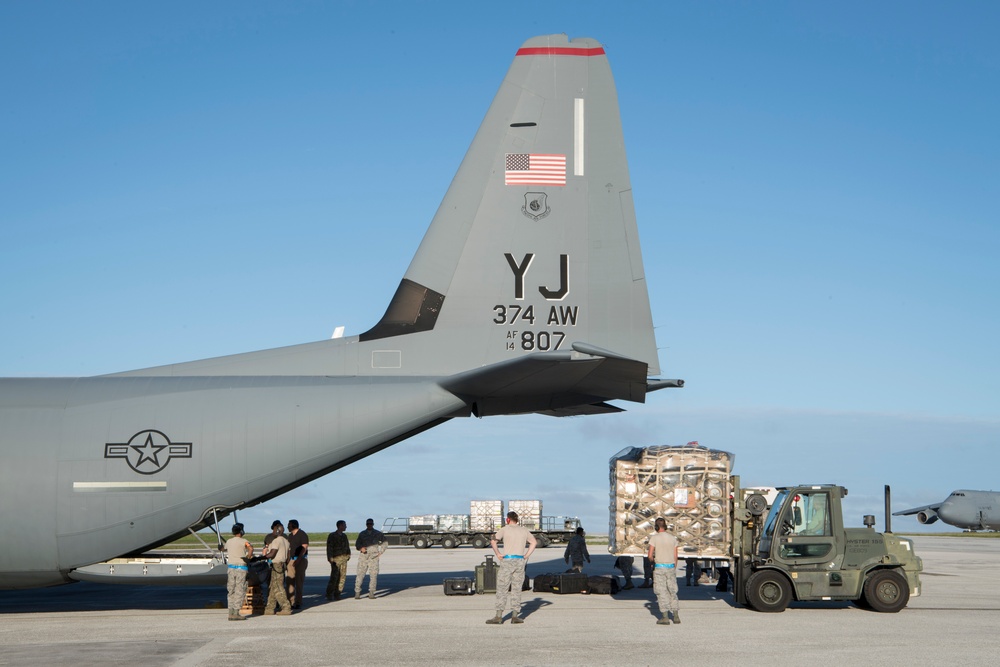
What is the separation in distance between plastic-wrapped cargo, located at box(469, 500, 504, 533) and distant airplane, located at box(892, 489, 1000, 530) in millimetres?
22752

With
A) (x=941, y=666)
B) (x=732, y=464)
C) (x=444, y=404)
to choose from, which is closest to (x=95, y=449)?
(x=444, y=404)

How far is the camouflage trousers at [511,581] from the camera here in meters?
13.6

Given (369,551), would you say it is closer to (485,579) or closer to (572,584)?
(485,579)

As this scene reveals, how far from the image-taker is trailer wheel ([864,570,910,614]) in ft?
49.3

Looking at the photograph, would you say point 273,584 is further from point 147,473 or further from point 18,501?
point 18,501

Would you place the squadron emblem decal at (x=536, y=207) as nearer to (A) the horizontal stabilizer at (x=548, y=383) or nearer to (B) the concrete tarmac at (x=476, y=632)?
(A) the horizontal stabilizer at (x=548, y=383)

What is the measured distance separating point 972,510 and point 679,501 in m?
36.1

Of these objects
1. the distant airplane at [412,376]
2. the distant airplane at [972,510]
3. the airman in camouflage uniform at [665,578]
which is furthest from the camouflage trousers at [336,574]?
the distant airplane at [972,510]

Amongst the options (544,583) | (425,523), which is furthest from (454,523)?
(544,583)

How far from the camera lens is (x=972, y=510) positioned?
45719 mm

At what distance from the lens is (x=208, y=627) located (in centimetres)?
1347

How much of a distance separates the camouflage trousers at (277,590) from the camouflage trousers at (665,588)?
602cm

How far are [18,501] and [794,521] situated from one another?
41.5ft

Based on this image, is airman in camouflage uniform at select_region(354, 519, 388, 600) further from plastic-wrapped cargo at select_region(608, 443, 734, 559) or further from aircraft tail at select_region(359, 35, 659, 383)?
plastic-wrapped cargo at select_region(608, 443, 734, 559)
